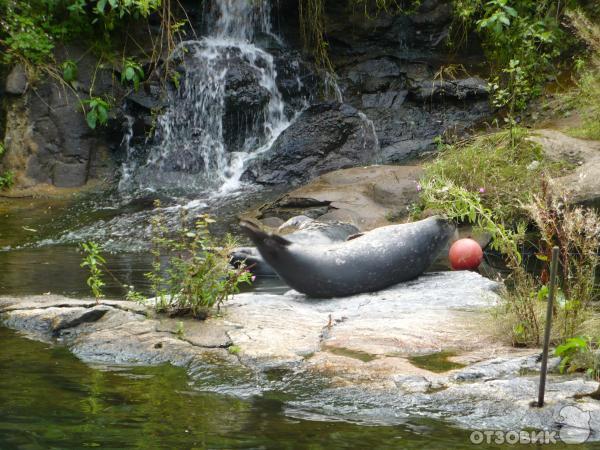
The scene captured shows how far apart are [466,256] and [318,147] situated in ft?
18.2

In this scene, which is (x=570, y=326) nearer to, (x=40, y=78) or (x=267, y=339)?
(x=267, y=339)

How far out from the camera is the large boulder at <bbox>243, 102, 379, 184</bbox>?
1300 cm

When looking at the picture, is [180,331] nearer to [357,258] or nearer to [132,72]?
[357,258]

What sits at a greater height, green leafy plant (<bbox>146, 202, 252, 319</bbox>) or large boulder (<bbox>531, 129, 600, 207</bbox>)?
large boulder (<bbox>531, 129, 600, 207</bbox>)

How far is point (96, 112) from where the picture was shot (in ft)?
43.4

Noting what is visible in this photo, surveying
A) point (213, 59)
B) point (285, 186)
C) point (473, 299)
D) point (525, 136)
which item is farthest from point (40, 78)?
point (473, 299)

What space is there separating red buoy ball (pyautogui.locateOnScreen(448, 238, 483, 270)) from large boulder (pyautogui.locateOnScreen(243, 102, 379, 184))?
5027mm

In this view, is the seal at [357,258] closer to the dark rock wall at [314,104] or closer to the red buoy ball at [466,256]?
the red buoy ball at [466,256]

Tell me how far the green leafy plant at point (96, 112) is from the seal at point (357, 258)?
23.1 ft

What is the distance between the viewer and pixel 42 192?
13.2 m

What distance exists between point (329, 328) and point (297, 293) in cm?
129

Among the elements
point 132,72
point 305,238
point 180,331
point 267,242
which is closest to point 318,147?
point 132,72

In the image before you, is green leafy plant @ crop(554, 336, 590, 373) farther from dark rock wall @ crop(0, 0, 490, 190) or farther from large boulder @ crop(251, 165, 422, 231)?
dark rock wall @ crop(0, 0, 490, 190)

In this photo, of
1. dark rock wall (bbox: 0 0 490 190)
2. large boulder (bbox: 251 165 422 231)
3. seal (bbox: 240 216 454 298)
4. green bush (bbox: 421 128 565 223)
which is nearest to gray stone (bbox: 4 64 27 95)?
dark rock wall (bbox: 0 0 490 190)
